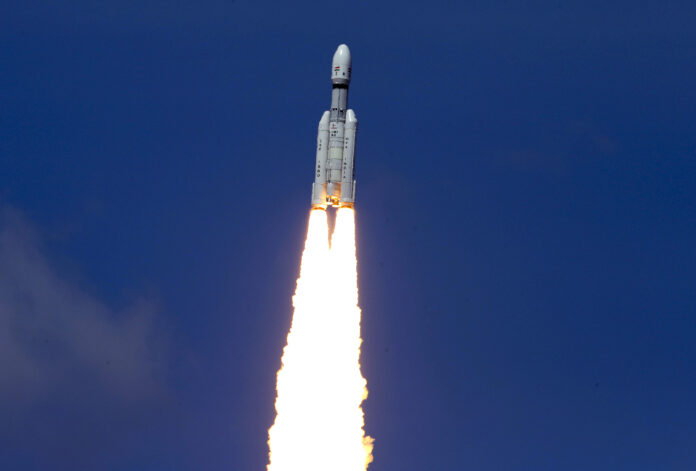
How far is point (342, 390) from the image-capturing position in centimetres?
5078

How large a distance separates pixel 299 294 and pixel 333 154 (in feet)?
22.9

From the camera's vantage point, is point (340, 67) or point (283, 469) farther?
point (340, 67)

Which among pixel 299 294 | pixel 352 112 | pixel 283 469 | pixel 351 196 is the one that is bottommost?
pixel 283 469

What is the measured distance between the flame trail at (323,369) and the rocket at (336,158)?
2.82ft

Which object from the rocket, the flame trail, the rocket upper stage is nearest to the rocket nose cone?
the rocket upper stage

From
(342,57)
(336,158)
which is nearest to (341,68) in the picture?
(342,57)

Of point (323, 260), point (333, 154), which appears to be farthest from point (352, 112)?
point (323, 260)

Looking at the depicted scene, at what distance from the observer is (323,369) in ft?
168

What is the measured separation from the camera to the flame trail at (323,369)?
49.7 m

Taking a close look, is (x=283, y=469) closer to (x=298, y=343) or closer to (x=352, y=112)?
(x=298, y=343)

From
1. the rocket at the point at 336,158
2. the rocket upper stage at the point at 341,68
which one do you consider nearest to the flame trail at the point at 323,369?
the rocket at the point at 336,158

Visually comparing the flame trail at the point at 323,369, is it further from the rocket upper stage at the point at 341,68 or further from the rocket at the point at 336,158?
the rocket upper stage at the point at 341,68

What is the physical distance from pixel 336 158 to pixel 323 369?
33.1ft

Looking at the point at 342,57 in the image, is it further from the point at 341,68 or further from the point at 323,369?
the point at 323,369
